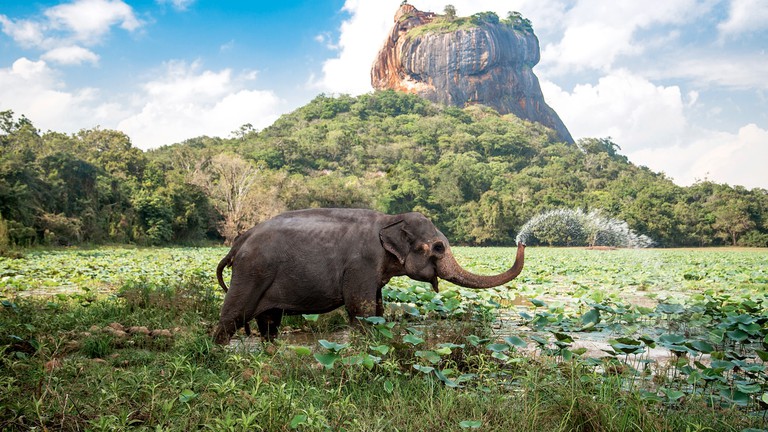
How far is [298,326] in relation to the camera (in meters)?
6.61

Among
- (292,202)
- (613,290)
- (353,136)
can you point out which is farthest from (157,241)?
(353,136)

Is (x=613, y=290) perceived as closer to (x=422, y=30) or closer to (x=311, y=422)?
(x=311, y=422)

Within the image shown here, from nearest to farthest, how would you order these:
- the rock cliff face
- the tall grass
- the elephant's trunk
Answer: the tall grass, the elephant's trunk, the rock cliff face

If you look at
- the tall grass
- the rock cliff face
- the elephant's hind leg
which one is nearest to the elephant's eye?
→ the tall grass

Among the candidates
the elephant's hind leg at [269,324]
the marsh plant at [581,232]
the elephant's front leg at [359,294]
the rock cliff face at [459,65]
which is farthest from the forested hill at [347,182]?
the rock cliff face at [459,65]

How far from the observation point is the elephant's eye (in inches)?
206

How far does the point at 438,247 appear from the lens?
5262 millimetres

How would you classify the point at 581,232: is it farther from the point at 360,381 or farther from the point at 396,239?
the point at 360,381

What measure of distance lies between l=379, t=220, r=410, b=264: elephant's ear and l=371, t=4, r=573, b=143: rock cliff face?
12109 centimetres

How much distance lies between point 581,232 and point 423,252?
153 feet

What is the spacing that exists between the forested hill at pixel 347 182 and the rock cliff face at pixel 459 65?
2306 centimetres

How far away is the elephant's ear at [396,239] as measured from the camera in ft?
16.6

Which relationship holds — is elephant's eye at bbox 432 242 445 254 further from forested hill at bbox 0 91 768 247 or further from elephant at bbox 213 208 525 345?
forested hill at bbox 0 91 768 247

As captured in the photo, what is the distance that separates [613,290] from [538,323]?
6.19m
